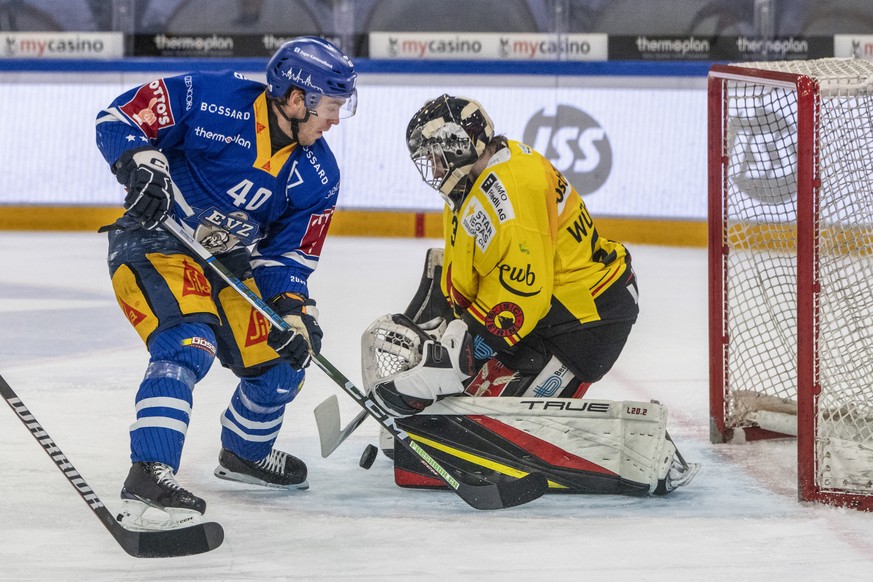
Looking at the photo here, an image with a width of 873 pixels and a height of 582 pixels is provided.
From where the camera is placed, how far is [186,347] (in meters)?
2.52

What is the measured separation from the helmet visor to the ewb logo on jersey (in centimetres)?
493

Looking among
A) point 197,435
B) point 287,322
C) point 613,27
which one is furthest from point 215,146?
point 613,27

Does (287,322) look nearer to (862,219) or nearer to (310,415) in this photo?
(310,415)

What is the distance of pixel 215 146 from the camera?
2.78 meters

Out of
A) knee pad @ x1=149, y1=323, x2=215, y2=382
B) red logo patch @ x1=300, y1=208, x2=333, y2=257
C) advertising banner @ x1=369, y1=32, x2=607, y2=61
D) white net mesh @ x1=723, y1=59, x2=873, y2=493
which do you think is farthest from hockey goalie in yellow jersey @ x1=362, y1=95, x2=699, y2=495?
advertising banner @ x1=369, y1=32, x2=607, y2=61

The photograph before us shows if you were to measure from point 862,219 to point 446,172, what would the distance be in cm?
107

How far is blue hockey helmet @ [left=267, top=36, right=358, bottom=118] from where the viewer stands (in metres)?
2.72

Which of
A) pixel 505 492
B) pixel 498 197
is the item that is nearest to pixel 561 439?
pixel 505 492

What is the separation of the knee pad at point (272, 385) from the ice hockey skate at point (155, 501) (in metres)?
0.48

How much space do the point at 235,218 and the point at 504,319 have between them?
630 millimetres

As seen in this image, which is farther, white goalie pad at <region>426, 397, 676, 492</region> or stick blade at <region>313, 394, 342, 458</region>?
stick blade at <region>313, 394, 342, 458</region>

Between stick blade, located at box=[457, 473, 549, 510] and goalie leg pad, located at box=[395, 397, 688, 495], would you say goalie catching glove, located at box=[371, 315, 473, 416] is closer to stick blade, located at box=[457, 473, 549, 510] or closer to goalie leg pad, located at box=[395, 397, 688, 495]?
goalie leg pad, located at box=[395, 397, 688, 495]

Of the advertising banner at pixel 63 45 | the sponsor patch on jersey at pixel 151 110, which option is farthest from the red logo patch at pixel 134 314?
the advertising banner at pixel 63 45

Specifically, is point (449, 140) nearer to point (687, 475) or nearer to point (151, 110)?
point (151, 110)
